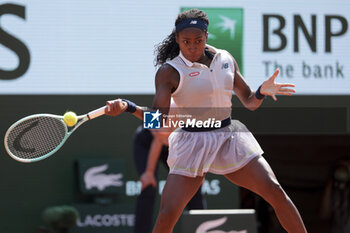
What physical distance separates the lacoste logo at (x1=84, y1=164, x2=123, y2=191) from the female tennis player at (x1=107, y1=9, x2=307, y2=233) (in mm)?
2214

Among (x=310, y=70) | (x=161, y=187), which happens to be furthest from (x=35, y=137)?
(x=310, y=70)

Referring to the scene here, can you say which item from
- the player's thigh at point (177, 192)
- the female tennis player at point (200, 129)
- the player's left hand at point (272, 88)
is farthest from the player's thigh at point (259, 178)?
the player's left hand at point (272, 88)

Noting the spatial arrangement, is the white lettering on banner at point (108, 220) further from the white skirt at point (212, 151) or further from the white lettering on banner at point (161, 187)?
the white skirt at point (212, 151)

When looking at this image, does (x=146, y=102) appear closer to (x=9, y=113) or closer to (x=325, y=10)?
(x=9, y=113)

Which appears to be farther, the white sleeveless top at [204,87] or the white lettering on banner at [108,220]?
the white lettering on banner at [108,220]

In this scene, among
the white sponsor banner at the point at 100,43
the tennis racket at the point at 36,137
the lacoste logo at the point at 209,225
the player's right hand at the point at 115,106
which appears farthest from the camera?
the white sponsor banner at the point at 100,43

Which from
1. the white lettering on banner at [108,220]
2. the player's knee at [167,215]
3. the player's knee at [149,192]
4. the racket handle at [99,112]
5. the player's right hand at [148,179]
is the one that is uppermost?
the racket handle at [99,112]

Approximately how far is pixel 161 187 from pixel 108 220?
0.49 metres

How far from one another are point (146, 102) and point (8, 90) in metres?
1.07

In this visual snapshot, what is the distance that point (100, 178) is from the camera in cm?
586

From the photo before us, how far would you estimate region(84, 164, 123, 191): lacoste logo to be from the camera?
19.1 feet

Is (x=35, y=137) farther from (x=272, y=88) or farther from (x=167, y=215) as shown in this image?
(x=272, y=88)

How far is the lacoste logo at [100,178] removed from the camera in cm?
581

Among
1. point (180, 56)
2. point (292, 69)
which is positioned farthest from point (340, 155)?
point (180, 56)
